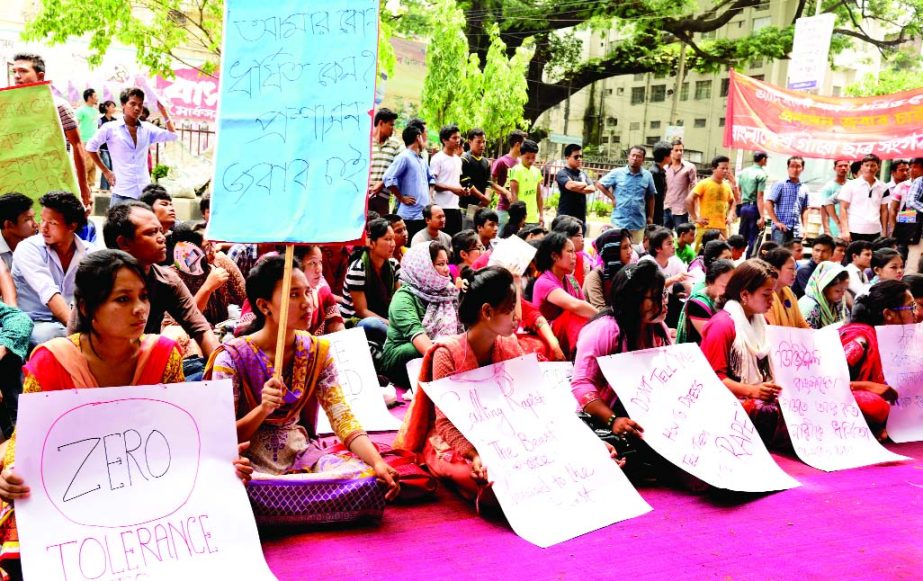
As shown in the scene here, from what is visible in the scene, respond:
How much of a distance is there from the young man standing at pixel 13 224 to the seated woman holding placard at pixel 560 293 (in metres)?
2.96

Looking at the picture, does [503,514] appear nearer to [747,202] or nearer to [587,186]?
[587,186]

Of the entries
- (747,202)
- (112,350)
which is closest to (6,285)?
(112,350)

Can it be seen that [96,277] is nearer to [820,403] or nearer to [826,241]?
[820,403]

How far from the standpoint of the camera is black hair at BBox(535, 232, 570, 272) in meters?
5.29

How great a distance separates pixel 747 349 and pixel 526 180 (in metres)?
5.28

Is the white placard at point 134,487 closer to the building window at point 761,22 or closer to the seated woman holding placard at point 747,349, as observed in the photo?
the seated woman holding placard at point 747,349

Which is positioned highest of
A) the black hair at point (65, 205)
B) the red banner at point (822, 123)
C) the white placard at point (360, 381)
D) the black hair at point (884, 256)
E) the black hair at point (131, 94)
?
the red banner at point (822, 123)

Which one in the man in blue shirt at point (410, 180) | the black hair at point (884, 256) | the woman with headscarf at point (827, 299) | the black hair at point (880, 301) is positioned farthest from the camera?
the man in blue shirt at point (410, 180)

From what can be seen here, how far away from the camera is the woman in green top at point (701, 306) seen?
488 centimetres

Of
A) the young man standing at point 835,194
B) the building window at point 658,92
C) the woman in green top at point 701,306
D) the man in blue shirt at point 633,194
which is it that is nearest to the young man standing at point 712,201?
the man in blue shirt at point 633,194

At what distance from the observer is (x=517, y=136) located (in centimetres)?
964

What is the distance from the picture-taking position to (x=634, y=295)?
3.65 meters

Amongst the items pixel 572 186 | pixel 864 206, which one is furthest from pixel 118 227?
pixel 864 206

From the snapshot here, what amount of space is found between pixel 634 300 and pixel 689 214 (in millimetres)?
6421
